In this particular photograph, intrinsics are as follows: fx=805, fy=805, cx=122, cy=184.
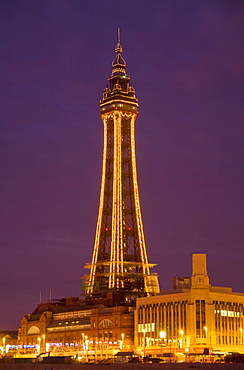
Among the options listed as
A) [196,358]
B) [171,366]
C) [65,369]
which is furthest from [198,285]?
[171,366]

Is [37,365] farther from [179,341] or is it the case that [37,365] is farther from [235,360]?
[179,341]

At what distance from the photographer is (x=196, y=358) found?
150125 millimetres

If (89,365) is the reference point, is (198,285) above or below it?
above

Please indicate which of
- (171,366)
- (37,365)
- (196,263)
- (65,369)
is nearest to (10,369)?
(37,365)

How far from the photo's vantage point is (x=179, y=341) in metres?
197

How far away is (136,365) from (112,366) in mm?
5637

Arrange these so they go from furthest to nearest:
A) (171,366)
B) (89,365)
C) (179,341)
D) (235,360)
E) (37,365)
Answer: (179,341), (37,365), (89,365), (235,360), (171,366)

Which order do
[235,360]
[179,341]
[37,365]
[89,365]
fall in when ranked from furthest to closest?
[179,341], [37,365], [89,365], [235,360]

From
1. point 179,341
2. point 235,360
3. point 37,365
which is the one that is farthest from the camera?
point 179,341

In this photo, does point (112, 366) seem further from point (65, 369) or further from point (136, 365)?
point (65, 369)

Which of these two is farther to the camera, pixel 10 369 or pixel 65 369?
pixel 10 369

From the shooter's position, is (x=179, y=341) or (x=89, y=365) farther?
(x=179, y=341)

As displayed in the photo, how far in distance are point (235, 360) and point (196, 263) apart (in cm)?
7224

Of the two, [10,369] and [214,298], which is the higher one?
[214,298]
